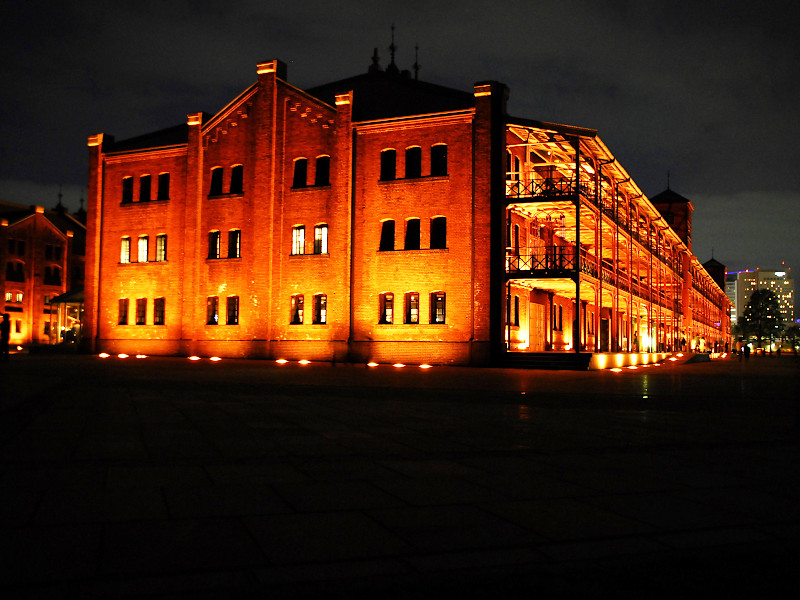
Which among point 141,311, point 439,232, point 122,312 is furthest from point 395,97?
point 122,312

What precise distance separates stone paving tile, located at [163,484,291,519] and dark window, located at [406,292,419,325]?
24.1m

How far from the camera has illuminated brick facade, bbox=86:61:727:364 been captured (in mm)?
28328

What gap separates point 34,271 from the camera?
201 feet

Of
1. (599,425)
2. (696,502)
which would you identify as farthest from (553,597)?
(599,425)

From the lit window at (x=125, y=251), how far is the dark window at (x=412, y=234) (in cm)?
1474

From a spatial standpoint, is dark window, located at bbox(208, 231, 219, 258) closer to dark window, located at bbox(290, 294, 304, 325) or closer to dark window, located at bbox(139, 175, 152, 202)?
dark window, located at bbox(139, 175, 152, 202)

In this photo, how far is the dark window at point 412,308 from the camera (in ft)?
96.3

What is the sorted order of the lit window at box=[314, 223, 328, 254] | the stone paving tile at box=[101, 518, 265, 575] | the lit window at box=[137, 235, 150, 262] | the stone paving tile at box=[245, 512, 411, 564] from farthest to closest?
the lit window at box=[137, 235, 150, 262] < the lit window at box=[314, 223, 328, 254] < the stone paving tile at box=[245, 512, 411, 564] < the stone paving tile at box=[101, 518, 265, 575]

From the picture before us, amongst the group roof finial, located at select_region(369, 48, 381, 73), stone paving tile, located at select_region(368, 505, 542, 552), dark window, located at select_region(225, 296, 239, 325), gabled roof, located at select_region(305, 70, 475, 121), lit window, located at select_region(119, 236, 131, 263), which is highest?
roof finial, located at select_region(369, 48, 381, 73)

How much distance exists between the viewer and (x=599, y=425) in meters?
9.19

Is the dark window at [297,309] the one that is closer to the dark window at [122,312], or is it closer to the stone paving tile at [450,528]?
the dark window at [122,312]

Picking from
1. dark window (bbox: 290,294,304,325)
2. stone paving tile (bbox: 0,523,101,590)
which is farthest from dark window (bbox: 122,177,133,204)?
stone paving tile (bbox: 0,523,101,590)

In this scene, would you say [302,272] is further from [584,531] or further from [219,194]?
[584,531]

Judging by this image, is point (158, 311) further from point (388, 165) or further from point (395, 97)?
point (395, 97)
